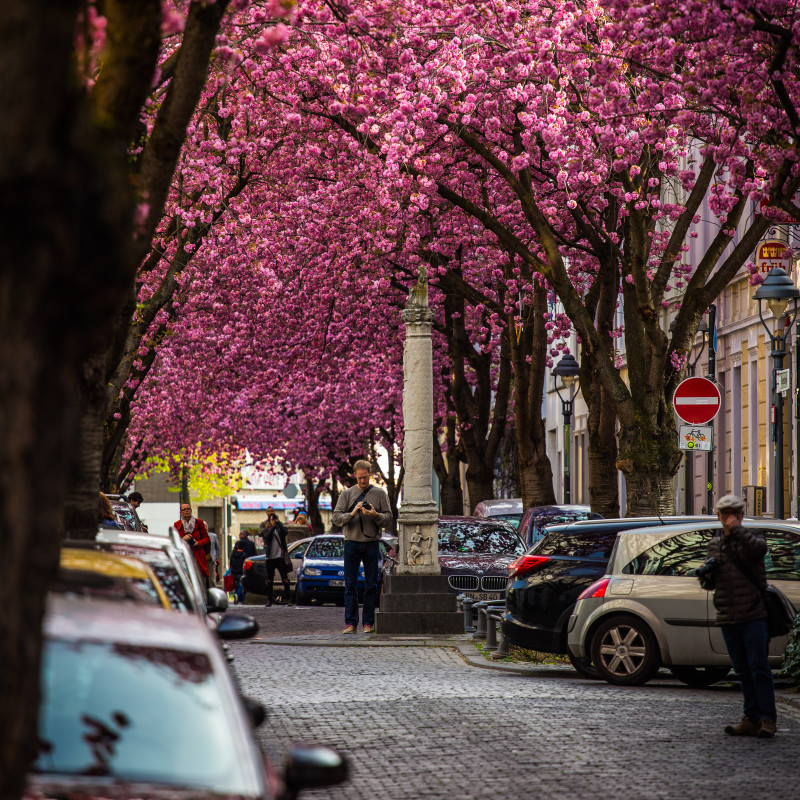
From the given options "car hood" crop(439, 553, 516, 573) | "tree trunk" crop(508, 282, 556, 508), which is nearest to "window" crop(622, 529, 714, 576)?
"car hood" crop(439, 553, 516, 573)

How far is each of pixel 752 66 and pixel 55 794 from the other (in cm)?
1234

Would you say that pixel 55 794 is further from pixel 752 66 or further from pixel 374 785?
pixel 752 66

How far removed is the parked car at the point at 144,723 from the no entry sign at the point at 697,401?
16.8 metres

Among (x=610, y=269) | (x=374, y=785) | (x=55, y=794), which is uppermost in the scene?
(x=610, y=269)

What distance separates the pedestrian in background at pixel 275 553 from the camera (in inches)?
1406

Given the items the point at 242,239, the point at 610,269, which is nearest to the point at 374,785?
the point at 610,269

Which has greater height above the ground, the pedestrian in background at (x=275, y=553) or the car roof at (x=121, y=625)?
the car roof at (x=121, y=625)

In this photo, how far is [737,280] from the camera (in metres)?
38.7

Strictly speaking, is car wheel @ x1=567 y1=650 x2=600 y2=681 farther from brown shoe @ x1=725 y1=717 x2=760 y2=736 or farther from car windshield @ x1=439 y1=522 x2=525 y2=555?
car windshield @ x1=439 y1=522 x2=525 y2=555

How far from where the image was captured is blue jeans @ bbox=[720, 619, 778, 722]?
12.0 metres

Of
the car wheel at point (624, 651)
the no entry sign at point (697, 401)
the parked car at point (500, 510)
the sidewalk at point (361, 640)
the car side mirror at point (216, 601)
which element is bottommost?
the sidewalk at point (361, 640)

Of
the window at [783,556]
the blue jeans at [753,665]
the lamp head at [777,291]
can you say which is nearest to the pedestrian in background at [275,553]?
the lamp head at [777,291]

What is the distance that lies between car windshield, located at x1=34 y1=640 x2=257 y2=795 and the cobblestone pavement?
4.13m

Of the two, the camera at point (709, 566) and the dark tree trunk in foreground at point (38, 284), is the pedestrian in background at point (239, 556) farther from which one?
the dark tree trunk in foreground at point (38, 284)
